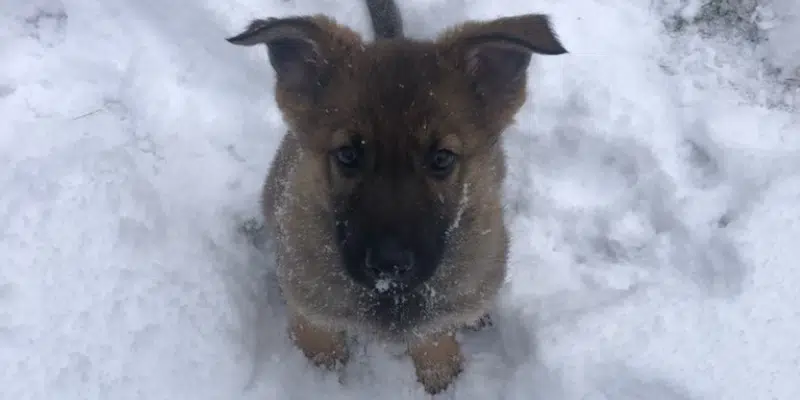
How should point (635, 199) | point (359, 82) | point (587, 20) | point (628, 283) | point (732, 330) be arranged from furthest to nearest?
point (587, 20), point (635, 199), point (628, 283), point (732, 330), point (359, 82)

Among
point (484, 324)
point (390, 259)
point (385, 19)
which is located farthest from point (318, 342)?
point (385, 19)

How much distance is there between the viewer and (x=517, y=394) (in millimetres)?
3357

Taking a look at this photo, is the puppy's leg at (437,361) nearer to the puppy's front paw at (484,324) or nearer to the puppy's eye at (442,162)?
the puppy's front paw at (484,324)

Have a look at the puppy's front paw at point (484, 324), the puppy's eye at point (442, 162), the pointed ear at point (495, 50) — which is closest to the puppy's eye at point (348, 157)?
the puppy's eye at point (442, 162)

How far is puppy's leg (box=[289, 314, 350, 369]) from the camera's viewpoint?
3.34 metres

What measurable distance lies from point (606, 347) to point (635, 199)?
875 millimetres

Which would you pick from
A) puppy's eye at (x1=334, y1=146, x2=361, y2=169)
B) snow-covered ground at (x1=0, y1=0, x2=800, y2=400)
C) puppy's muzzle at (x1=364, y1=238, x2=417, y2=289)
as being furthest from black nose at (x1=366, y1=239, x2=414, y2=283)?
snow-covered ground at (x1=0, y1=0, x2=800, y2=400)

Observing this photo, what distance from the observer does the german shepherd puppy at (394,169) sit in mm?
2477

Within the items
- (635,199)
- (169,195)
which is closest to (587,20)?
(635,199)

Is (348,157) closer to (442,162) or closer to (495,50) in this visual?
(442,162)

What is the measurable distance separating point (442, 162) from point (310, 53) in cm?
64

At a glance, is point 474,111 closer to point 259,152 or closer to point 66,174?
point 259,152

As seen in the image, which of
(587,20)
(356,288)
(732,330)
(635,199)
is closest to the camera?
(356,288)

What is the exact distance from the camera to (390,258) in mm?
2443
